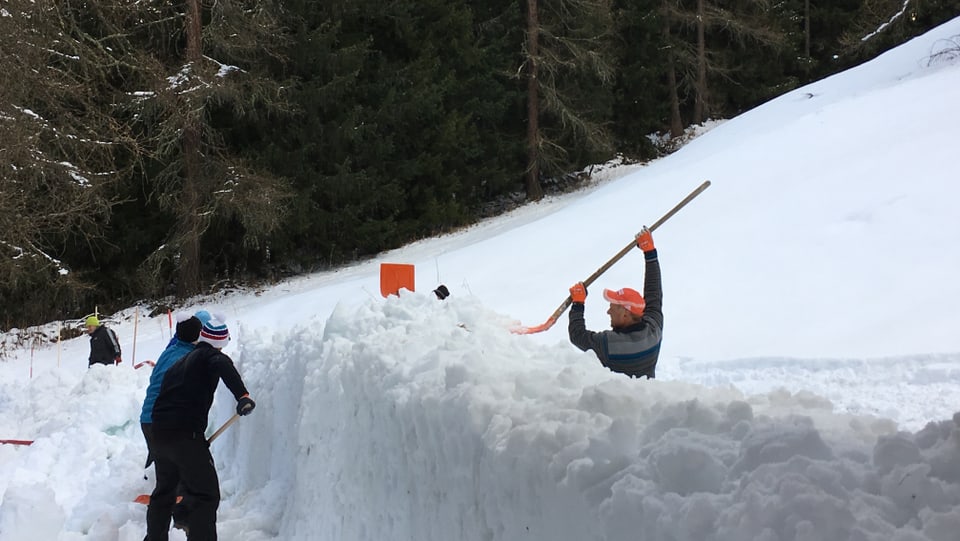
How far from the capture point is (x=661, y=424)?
2.34 m

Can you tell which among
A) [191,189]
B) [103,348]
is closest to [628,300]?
[103,348]

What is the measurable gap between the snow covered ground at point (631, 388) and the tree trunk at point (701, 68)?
1304 cm

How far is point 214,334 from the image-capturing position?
4988 millimetres

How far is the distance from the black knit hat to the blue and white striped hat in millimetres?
89

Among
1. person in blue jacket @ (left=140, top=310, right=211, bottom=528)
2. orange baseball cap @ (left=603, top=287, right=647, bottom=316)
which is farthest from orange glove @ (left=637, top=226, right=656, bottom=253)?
person in blue jacket @ (left=140, top=310, right=211, bottom=528)

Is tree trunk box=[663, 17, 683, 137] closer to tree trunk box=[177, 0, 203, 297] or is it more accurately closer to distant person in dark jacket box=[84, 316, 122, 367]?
tree trunk box=[177, 0, 203, 297]

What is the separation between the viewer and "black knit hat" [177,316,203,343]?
5.08 meters

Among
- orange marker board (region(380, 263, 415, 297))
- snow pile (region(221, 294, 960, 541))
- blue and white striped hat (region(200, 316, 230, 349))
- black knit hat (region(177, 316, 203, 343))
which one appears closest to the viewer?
snow pile (region(221, 294, 960, 541))

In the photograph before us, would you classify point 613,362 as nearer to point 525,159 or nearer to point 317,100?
point 317,100

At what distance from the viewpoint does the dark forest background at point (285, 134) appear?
12.2 metres

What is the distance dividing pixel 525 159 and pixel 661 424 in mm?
20727

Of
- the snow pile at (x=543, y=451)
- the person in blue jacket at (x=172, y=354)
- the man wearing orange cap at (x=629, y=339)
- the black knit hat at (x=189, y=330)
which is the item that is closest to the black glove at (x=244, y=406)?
the snow pile at (x=543, y=451)

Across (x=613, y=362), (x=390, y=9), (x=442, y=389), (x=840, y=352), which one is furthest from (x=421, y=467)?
(x=390, y=9)

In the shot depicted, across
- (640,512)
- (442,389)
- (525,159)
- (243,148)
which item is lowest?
(525,159)
